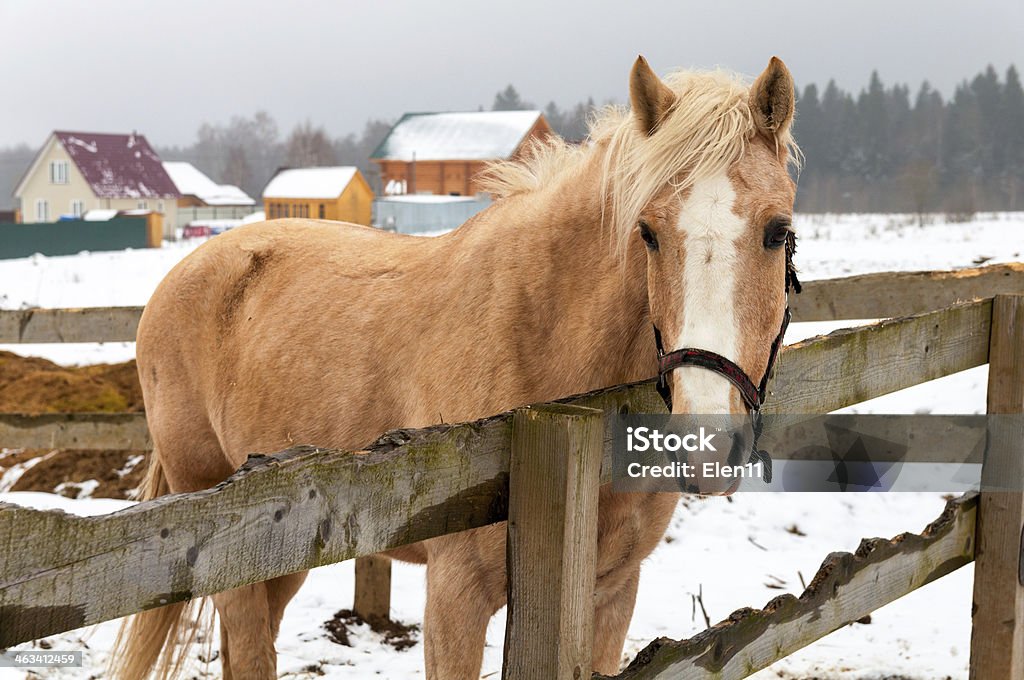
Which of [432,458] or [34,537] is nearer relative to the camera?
[34,537]

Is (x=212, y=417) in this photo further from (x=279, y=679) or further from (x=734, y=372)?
(x=734, y=372)

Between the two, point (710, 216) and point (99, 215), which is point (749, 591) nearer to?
point (710, 216)

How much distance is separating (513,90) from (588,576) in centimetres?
9823

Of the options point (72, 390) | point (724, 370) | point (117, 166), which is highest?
point (117, 166)

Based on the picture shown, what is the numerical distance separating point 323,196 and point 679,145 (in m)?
41.4

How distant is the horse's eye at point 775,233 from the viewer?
2109mm

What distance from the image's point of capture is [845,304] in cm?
527

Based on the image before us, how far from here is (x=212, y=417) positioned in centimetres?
375

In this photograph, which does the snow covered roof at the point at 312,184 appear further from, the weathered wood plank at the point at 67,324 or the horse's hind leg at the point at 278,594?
the horse's hind leg at the point at 278,594

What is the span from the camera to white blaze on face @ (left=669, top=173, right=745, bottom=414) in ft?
6.28

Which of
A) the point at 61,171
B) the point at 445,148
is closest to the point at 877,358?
the point at 445,148

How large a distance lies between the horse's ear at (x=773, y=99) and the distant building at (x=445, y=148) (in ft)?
129

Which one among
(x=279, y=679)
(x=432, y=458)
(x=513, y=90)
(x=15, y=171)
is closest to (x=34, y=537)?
(x=432, y=458)

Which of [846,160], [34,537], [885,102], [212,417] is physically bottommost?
[212,417]
